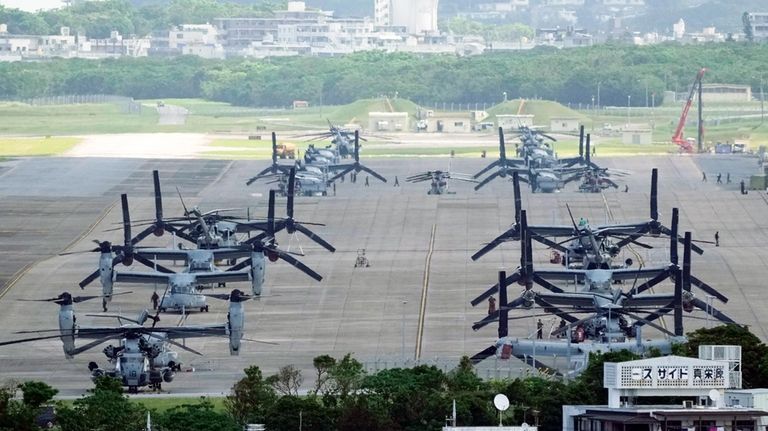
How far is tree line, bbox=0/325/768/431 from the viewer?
110750 mm

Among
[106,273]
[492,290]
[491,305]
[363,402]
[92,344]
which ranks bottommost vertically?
[491,305]

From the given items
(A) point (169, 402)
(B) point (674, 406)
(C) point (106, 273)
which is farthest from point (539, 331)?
(B) point (674, 406)

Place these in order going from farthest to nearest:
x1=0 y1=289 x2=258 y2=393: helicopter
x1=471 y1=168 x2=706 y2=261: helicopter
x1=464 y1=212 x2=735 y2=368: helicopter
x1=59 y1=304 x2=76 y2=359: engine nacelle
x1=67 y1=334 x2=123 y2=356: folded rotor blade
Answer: x1=471 y1=168 x2=706 y2=261: helicopter < x1=59 y1=304 x2=76 y2=359: engine nacelle < x1=464 y1=212 x2=735 y2=368: helicopter < x1=67 y1=334 x2=123 y2=356: folded rotor blade < x1=0 y1=289 x2=258 y2=393: helicopter

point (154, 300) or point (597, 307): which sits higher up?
point (597, 307)

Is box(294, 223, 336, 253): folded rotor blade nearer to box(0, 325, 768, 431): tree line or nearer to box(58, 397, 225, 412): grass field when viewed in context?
box(58, 397, 225, 412): grass field

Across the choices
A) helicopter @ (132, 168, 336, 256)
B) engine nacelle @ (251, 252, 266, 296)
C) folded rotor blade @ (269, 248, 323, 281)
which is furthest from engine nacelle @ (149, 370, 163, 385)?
folded rotor blade @ (269, 248, 323, 281)

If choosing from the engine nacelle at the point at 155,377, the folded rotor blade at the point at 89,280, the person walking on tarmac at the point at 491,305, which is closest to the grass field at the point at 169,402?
the engine nacelle at the point at 155,377

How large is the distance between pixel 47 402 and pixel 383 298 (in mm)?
50932

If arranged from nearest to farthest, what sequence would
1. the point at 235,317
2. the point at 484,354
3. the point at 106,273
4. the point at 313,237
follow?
the point at 484,354 → the point at 235,317 → the point at 106,273 → the point at 313,237

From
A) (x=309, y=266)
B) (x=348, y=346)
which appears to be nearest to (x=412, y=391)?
(x=348, y=346)

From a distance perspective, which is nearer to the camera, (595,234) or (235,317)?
(235,317)

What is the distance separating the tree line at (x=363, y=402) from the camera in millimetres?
110750

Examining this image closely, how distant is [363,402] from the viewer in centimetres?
11231

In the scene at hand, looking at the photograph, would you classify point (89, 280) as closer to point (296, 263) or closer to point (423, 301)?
point (296, 263)
